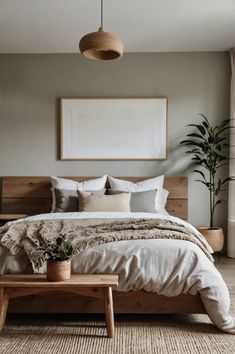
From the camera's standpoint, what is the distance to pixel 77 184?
4.80m

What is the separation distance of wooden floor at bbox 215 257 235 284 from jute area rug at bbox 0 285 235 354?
3.72 feet

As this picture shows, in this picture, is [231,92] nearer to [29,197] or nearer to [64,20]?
[64,20]

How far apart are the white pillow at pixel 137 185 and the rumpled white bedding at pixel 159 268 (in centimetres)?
191

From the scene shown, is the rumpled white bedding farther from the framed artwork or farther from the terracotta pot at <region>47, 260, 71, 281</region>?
the framed artwork

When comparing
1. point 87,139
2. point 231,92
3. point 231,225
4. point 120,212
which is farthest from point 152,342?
point 231,92

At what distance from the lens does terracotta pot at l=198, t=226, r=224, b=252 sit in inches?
183

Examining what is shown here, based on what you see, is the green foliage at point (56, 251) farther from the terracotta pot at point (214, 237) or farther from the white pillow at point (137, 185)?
the terracotta pot at point (214, 237)

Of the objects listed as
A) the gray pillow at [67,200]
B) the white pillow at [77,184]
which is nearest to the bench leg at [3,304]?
the gray pillow at [67,200]

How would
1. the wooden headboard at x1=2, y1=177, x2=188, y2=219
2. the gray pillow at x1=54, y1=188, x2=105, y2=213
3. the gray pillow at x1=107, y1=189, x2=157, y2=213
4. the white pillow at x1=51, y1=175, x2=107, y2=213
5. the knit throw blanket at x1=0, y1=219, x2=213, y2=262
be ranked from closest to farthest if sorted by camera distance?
the knit throw blanket at x1=0, y1=219, x2=213, y2=262 → the gray pillow at x1=107, y1=189, x2=157, y2=213 → the gray pillow at x1=54, y1=188, x2=105, y2=213 → the white pillow at x1=51, y1=175, x2=107, y2=213 → the wooden headboard at x1=2, y1=177, x2=188, y2=219

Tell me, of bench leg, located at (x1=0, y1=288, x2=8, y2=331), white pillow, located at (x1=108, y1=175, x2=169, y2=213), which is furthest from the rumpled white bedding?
white pillow, located at (x1=108, y1=175, x2=169, y2=213)

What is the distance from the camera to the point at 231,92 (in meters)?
4.98

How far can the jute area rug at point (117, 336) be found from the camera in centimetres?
246

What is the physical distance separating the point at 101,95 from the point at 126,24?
112 cm

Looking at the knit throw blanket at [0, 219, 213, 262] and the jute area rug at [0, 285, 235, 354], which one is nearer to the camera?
the jute area rug at [0, 285, 235, 354]
